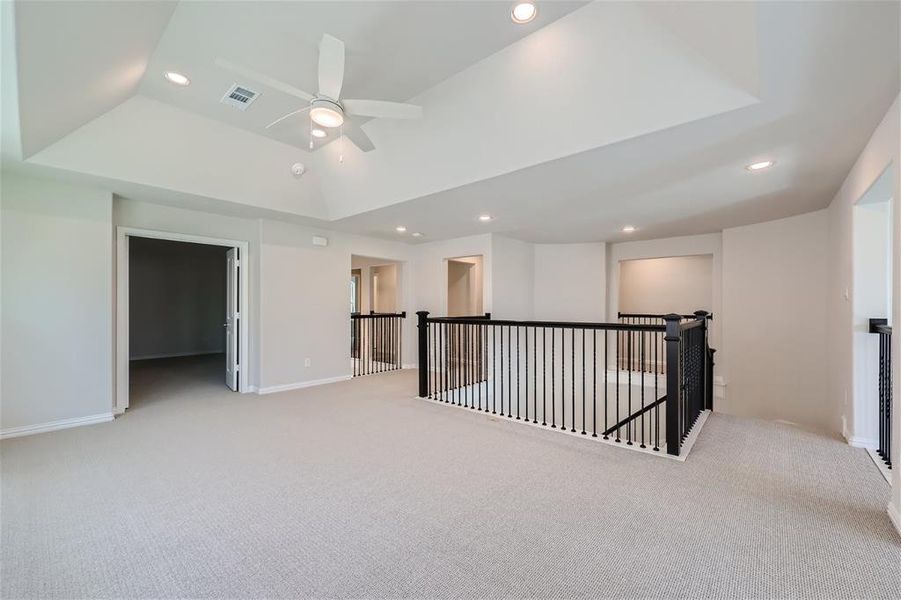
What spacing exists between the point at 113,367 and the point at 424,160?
4158 mm

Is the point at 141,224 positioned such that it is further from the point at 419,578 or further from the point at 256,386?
the point at 419,578

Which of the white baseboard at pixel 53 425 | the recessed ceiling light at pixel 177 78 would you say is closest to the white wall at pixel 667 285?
the recessed ceiling light at pixel 177 78

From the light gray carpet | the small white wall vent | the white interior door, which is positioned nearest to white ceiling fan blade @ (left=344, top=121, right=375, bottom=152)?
the small white wall vent

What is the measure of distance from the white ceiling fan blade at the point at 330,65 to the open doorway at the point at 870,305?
4020 millimetres

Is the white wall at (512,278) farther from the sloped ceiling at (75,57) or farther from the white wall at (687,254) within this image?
the sloped ceiling at (75,57)

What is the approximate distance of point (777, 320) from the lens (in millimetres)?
5023

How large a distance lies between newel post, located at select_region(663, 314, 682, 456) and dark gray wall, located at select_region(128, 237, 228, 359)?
9.17 m

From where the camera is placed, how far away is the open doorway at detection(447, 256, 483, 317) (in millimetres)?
8875

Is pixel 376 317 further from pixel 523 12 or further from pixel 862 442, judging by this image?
pixel 862 442

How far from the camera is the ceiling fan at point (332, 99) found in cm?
208

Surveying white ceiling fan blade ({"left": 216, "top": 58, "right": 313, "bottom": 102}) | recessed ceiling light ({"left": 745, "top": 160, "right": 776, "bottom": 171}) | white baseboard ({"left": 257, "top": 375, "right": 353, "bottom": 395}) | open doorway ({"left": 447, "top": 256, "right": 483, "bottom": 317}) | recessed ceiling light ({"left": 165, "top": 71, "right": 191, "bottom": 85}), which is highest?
recessed ceiling light ({"left": 165, "top": 71, "right": 191, "bottom": 85})

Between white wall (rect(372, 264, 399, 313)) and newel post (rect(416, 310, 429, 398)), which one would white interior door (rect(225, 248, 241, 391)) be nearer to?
newel post (rect(416, 310, 429, 398))

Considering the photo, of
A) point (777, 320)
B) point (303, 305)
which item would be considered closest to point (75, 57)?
point (303, 305)

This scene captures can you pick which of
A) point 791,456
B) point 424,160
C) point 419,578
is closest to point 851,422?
point 791,456
